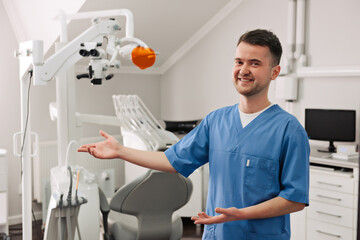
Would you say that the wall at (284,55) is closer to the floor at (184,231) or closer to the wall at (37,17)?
the floor at (184,231)

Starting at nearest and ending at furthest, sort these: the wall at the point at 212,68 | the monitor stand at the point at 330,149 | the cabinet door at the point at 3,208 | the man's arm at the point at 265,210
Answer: the man's arm at the point at 265,210
the cabinet door at the point at 3,208
the monitor stand at the point at 330,149
the wall at the point at 212,68

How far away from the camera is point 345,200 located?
293cm

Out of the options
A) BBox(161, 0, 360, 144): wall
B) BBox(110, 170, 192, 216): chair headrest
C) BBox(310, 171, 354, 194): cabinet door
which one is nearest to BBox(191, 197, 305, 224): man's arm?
BBox(110, 170, 192, 216): chair headrest

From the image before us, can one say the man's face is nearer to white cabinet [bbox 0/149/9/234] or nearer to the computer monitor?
the computer monitor

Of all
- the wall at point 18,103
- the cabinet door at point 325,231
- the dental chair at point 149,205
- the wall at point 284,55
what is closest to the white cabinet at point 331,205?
the cabinet door at point 325,231

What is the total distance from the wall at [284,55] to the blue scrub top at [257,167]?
2.16 meters

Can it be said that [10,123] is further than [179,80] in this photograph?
No

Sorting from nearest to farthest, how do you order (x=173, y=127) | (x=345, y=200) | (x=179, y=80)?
(x=345, y=200), (x=173, y=127), (x=179, y=80)

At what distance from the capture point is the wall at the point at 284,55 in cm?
336

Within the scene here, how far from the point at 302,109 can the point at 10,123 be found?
2.58 meters

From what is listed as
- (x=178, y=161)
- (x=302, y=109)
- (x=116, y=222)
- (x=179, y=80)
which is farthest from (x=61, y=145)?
(x=179, y=80)

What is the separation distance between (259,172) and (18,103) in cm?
300

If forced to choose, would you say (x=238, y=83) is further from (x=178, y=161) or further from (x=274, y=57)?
(x=178, y=161)

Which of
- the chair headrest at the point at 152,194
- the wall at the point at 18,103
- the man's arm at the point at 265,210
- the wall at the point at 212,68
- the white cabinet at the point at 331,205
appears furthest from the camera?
the wall at the point at 212,68
